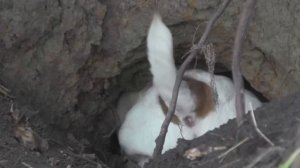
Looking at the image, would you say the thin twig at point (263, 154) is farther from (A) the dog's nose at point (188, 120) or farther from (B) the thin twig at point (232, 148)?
(A) the dog's nose at point (188, 120)

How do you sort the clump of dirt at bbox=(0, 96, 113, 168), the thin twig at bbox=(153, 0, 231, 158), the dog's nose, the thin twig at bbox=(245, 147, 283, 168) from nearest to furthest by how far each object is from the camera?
the thin twig at bbox=(245, 147, 283, 168)
the thin twig at bbox=(153, 0, 231, 158)
the clump of dirt at bbox=(0, 96, 113, 168)
the dog's nose

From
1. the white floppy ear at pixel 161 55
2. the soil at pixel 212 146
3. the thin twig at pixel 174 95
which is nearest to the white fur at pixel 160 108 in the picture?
the white floppy ear at pixel 161 55

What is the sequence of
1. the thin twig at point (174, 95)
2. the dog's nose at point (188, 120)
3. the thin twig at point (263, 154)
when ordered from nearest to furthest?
1. the thin twig at point (263, 154)
2. the thin twig at point (174, 95)
3. the dog's nose at point (188, 120)

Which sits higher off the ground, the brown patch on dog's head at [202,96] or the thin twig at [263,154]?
the thin twig at [263,154]

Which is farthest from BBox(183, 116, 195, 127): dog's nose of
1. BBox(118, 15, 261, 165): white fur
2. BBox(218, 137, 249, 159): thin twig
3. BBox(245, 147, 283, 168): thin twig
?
BBox(245, 147, 283, 168): thin twig

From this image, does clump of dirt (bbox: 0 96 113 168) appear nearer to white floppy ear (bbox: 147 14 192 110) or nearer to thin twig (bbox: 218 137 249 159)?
white floppy ear (bbox: 147 14 192 110)

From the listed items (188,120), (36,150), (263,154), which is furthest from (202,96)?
(263,154)

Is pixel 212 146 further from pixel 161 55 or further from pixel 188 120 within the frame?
pixel 188 120
